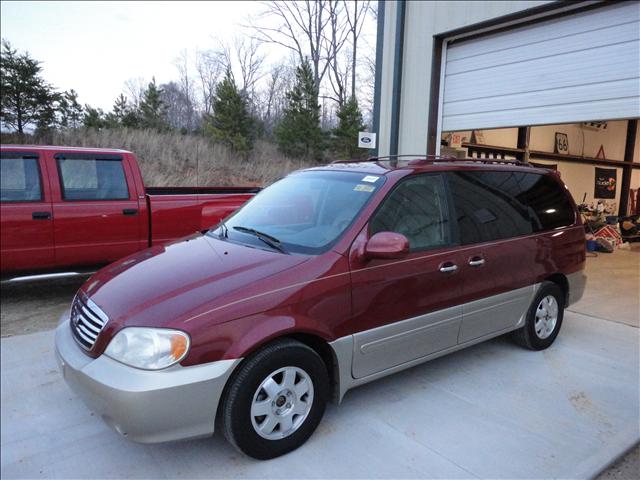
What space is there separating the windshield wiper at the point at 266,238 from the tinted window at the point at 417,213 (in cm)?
62

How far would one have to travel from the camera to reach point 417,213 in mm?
3418

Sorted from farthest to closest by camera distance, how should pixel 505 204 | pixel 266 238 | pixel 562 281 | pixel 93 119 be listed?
pixel 93 119
pixel 562 281
pixel 505 204
pixel 266 238

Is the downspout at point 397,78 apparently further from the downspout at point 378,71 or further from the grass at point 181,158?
the grass at point 181,158

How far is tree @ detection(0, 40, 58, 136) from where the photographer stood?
16.3 meters

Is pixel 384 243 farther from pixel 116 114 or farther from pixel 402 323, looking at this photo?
pixel 116 114

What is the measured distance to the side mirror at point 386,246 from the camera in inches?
114

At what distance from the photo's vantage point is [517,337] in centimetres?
440

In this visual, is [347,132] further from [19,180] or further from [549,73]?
[19,180]

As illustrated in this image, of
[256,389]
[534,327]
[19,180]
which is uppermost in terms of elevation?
[19,180]

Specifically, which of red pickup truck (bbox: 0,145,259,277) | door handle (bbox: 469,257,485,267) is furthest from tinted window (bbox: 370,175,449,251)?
red pickup truck (bbox: 0,145,259,277)

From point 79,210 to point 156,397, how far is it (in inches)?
161

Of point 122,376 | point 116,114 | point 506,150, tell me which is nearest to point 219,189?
point 122,376

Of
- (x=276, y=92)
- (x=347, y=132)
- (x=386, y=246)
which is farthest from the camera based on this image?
(x=276, y=92)

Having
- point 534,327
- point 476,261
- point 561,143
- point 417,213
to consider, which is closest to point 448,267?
point 476,261
